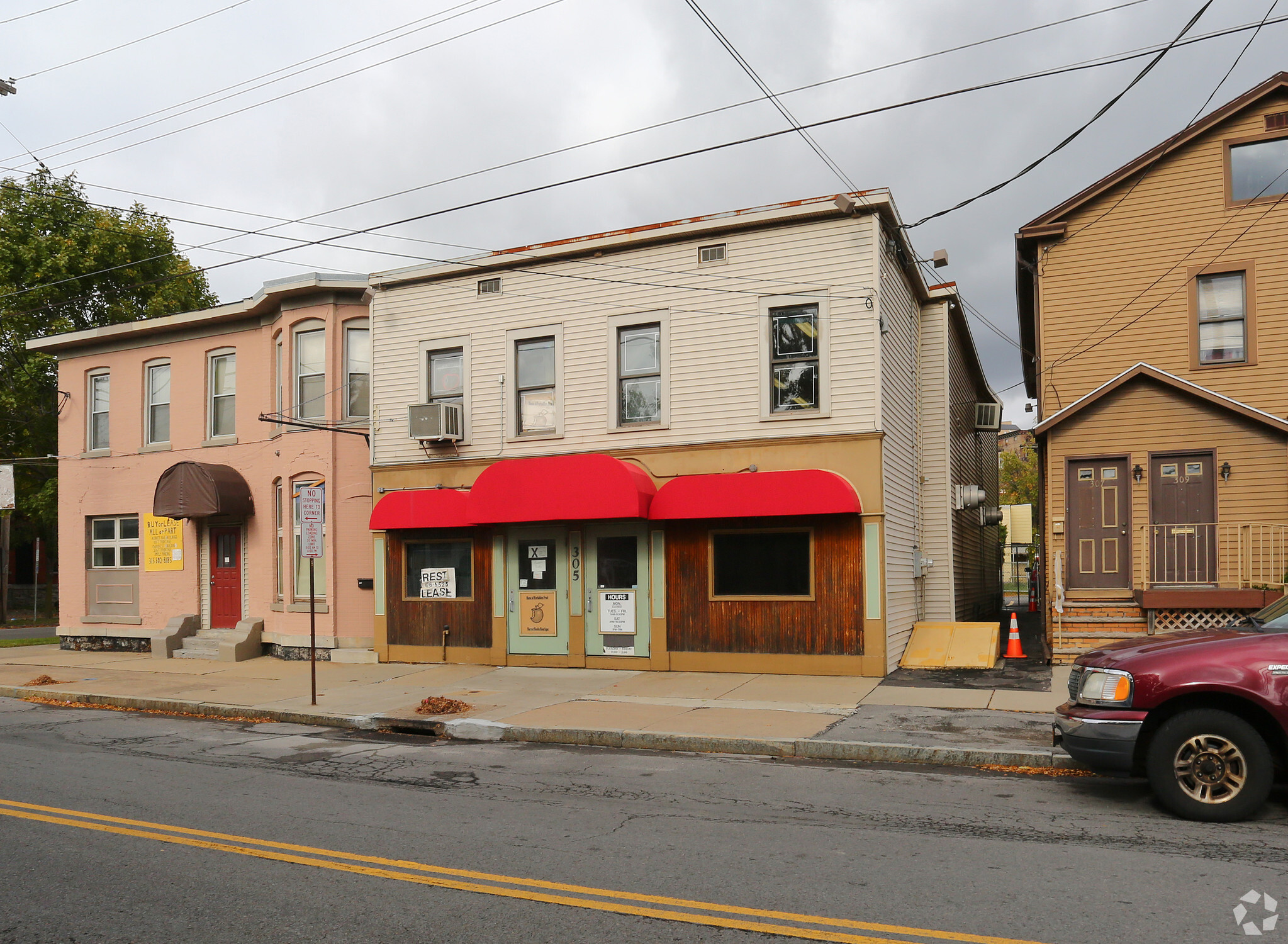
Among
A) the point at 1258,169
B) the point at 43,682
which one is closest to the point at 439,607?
the point at 43,682

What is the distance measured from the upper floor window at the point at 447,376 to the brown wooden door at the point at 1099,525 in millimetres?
10492

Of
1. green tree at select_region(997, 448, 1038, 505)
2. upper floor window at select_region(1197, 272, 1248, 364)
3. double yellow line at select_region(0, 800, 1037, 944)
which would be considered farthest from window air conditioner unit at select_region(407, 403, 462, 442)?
green tree at select_region(997, 448, 1038, 505)

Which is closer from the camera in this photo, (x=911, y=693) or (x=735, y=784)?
(x=735, y=784)

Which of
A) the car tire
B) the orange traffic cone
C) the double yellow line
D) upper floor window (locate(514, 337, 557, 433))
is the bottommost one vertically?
the orange traffic cone

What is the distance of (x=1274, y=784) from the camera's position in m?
7.77

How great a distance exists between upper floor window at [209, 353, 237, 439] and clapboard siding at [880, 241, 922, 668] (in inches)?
533

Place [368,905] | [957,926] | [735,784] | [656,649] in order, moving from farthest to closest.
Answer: [656,649] < [735,784] < [368,905] < [957,926]

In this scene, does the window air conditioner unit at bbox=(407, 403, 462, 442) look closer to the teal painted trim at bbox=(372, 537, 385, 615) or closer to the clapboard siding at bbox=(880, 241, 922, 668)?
the teal painted trim at bbox=(372, 537, 385, 615)

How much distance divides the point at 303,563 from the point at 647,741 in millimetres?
11269

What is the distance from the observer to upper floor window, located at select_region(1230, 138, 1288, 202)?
51.7ft

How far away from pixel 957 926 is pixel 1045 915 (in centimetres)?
51

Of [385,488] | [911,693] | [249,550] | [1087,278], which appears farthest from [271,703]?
[1087,278]

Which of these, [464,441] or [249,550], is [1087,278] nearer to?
[464,441]

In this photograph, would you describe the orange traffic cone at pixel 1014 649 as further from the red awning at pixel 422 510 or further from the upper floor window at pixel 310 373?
the upper floor window at pixel 310 373
